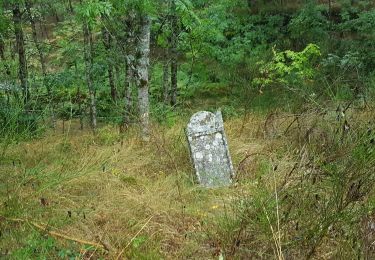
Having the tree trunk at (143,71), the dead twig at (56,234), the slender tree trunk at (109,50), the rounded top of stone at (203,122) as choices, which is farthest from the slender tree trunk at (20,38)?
the dead twig at (56,234)

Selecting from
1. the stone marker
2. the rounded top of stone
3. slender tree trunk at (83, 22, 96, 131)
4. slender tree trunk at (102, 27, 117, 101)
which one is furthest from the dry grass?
slender tree trunk at (102, 27, 117, 101)

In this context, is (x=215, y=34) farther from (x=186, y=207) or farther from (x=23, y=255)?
(x=23, y=255)

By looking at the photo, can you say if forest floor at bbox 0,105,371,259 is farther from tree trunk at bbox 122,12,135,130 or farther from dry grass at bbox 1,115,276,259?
tree trunk at bbox 122,12,135,130

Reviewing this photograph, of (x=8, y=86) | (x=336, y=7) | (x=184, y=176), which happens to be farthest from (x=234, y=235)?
(x=336, y=7)

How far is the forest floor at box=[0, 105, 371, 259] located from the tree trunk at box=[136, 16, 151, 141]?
0.91 feet

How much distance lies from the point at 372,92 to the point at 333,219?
4.43m

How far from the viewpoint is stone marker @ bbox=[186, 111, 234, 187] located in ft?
16.5

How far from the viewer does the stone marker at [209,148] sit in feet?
16.5

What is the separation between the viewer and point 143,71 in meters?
5.80

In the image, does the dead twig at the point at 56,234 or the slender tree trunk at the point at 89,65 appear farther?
the slender tree trunk at the point at 89,65

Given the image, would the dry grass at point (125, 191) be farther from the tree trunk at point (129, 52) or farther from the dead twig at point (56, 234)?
the tree trunk at point (129, 52)

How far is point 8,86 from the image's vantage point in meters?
4.92

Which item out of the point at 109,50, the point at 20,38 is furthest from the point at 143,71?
the point at 20,38

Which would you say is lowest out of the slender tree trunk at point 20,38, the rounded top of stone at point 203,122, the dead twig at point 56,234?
the dead twig at point 56,234
